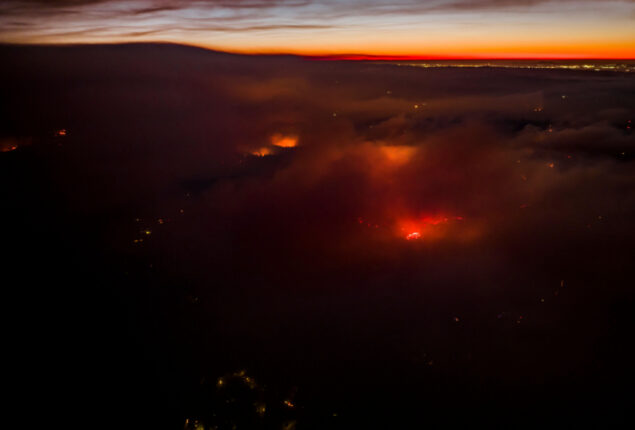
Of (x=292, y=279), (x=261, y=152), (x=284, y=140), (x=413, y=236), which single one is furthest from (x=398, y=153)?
(x=292, y=279)

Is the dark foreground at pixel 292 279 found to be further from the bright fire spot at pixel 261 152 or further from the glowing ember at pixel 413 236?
the bright fire spot at pixel 261 152

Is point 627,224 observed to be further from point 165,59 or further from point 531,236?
point 165,59

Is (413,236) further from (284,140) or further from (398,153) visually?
(284,140)

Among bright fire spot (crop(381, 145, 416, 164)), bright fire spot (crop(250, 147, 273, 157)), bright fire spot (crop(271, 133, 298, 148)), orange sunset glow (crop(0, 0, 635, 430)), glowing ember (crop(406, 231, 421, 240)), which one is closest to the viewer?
orange sunset glow (crop(0, 0, 635, 430))

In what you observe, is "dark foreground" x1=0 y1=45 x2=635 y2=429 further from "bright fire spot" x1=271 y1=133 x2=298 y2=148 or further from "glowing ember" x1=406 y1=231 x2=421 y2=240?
"bright fire spot" x1=271 y1=133 x2=298 y2=148

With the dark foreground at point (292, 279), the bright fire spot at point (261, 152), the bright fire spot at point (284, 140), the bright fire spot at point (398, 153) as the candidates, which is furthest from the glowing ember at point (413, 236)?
the bright fire spot at point (284, 140)

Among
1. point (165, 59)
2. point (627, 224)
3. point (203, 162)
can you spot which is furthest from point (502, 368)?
point (165, 59)

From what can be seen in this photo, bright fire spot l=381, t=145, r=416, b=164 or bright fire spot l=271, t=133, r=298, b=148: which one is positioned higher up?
bright fire spot l=271, t=133, r=298, b=148

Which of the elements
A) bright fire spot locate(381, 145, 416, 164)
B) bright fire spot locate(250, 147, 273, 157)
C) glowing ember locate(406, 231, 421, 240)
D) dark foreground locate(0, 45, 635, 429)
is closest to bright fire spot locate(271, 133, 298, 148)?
dark foreground locate(0, 45, 635, 429)
